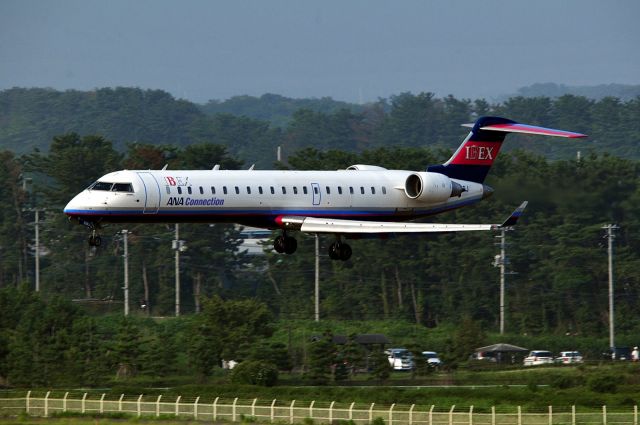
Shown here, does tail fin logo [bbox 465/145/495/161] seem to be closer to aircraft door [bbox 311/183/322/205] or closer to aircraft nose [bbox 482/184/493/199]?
aircraft nose [bbox 482/184/493/199]

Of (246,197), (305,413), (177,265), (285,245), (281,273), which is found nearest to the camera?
(246,197)

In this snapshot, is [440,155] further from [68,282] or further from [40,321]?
[40,321]

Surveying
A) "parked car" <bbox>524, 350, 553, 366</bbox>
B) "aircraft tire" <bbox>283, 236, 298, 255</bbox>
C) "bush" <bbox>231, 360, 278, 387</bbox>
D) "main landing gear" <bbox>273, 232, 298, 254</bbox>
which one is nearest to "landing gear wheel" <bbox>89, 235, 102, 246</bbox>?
"main landing gear" <bbox>273, 232, 298, 254</bbox>

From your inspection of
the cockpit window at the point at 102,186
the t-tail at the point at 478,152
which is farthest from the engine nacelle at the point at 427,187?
the cockpit window at the point at 102,186

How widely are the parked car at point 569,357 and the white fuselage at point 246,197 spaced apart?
27658 millimetres

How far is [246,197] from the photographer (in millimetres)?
49219

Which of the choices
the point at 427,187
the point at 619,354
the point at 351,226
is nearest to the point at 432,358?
the point at 619,354

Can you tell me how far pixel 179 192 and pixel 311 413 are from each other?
8831 mm

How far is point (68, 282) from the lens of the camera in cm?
10869

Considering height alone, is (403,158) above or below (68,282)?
above

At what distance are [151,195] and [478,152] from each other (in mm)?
15219

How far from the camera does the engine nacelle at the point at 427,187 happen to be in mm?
52969

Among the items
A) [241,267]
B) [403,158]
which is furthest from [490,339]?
[241,267]

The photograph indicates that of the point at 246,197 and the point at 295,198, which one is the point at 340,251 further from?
the point at 246,197
